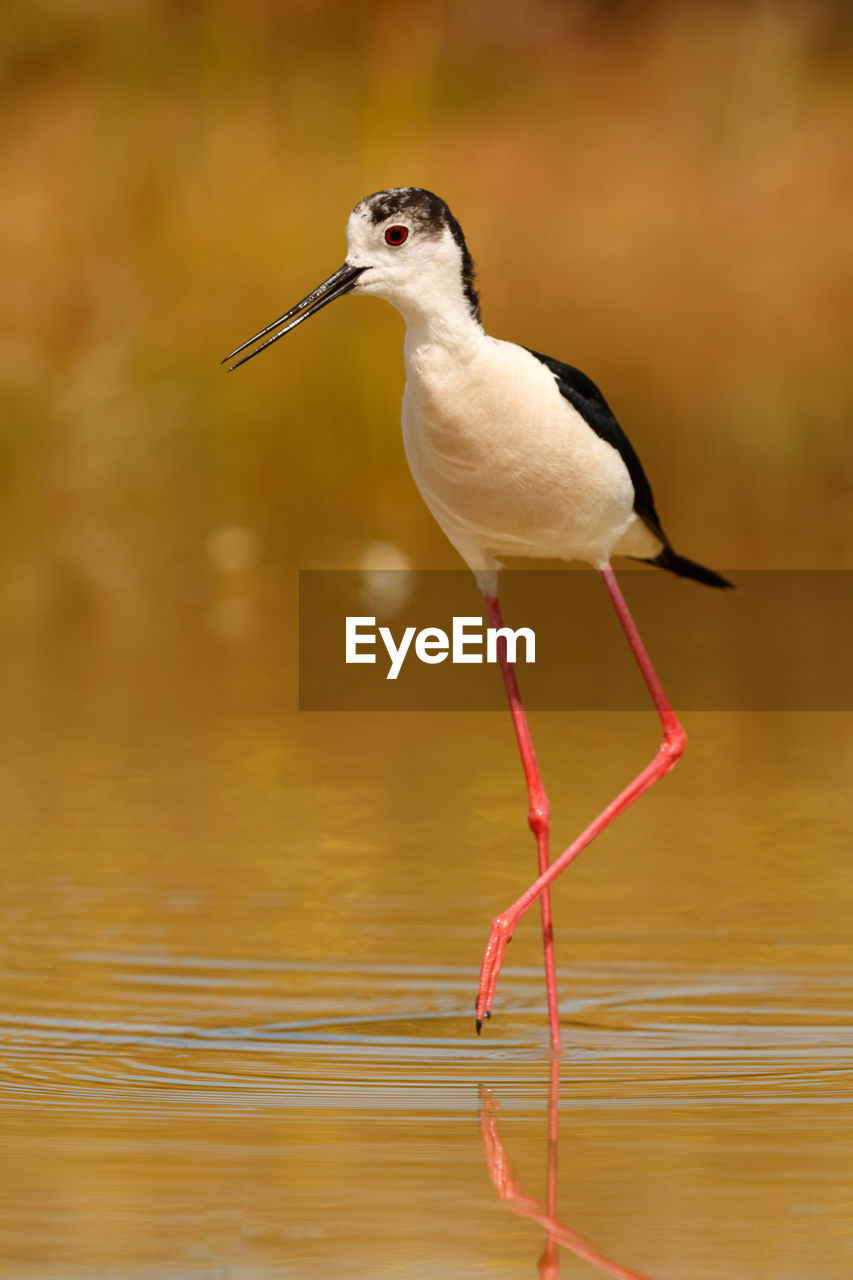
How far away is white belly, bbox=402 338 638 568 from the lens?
4.35 meters

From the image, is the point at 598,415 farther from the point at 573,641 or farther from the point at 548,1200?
the point at 573,641

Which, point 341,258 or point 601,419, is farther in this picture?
point 341,258

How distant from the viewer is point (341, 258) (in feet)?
38.0

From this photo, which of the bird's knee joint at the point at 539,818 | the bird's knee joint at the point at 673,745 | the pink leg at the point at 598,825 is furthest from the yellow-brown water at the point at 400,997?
the bird's knee joint at the point at 673,745

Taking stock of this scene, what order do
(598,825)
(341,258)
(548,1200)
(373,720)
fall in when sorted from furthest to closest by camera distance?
(341,258)
(373,720)
(598,825)
(548,1200)

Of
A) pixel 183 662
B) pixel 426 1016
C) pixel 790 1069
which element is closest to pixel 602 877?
pixel 426 1016

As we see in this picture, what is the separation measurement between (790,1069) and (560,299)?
8872 mm

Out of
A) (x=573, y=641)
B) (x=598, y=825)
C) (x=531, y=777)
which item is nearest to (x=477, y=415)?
(x=598, y=825)

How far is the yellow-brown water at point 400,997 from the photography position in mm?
3209

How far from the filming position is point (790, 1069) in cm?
404

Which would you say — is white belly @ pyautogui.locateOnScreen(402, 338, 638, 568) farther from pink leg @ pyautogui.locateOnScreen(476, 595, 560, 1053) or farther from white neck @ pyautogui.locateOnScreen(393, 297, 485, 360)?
pink leg @ pyautogui.locateOnScreen(476, 595, 560, 1053)

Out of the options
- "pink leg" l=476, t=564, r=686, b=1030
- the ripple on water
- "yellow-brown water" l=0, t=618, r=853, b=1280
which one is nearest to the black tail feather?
"pink leg" l=476, t=564, r=686, b=1030

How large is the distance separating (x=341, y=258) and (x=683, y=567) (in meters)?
6.63

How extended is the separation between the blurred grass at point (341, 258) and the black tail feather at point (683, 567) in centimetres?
515
